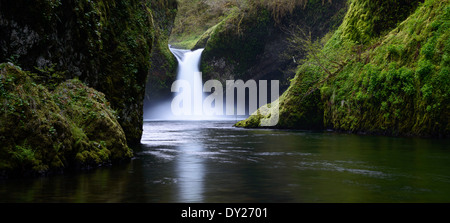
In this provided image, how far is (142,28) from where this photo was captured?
43.2ft

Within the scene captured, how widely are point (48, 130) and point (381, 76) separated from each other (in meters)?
13.2

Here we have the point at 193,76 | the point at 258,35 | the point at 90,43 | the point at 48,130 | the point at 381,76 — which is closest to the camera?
the point at 48,130

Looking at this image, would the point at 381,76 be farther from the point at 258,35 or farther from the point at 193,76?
the point at 193,76

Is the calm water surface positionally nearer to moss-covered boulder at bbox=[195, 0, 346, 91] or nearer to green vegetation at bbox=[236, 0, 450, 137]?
green vegetation at bbox=[236, 0, 450, 137]

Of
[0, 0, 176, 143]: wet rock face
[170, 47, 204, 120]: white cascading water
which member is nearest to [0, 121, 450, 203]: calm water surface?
[0, 0, 176, 143]: wet rock face

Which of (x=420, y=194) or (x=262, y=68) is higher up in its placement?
(x=262, y=68)

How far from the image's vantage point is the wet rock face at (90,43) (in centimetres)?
789

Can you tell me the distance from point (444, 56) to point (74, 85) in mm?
11721

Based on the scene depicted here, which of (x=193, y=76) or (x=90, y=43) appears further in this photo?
(x=193, y=76)

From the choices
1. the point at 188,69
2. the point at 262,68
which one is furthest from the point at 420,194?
the point at 262,68

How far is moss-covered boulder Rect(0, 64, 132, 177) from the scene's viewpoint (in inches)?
241

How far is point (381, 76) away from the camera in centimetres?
1589

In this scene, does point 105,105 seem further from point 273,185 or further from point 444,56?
point 444,56

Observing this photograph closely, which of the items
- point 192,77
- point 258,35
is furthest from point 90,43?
point 258,35
